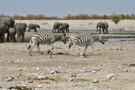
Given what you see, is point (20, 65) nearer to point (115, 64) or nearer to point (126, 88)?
point (115, 64)

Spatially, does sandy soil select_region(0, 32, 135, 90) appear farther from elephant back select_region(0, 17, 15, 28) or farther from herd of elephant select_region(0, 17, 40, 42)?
elephant back select_region(0, 17, 15, 28)

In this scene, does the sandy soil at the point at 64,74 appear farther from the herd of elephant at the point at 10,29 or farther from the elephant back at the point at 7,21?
the elephant back at the point at 7,21

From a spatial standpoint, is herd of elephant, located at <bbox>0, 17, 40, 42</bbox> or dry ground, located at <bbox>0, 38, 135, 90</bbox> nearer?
dry ground, located at <bbox>0, 38, 135, 90</bbox>

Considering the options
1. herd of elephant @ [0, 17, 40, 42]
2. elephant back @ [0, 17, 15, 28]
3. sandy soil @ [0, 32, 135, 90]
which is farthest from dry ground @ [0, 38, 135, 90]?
elephant back @ [0, 17, 15, 28]

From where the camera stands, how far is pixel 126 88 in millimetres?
11117

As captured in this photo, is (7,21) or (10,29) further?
A: (7,21)

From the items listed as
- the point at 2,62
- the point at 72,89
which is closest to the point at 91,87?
the point at 72,89

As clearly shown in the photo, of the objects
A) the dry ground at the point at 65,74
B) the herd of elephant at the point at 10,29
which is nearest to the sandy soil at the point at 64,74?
the dry ground at the point at 65,74

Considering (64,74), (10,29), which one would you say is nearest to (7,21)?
(10,29)

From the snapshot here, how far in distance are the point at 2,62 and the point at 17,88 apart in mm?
6574

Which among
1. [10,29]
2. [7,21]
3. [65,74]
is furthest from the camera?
[7,21]

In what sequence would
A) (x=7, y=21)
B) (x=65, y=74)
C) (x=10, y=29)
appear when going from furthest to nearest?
1. (x=7, y=21)
2. (x=10, y=29)
3. (x=65, y=74)

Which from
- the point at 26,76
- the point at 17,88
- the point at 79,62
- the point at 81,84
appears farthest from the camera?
the point at 79,62

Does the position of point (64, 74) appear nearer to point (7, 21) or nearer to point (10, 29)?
point (10, 29)
